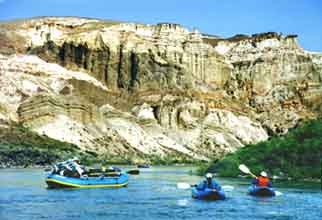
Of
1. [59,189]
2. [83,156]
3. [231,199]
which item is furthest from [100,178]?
[83,156]

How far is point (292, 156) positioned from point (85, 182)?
2560 cm

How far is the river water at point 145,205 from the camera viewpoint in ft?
201

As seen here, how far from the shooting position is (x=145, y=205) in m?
68.8

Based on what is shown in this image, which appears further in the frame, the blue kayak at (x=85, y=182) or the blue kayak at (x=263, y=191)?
the blue kayak at (x=85, y=182)

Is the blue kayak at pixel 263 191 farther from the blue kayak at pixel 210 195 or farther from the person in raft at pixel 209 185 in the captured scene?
the person in raft at pixel 209 185

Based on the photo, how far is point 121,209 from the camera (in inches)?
2591

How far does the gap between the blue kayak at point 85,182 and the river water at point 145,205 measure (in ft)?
4.51

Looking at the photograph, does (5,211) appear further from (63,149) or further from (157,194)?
(63,149)

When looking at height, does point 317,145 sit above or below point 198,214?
above

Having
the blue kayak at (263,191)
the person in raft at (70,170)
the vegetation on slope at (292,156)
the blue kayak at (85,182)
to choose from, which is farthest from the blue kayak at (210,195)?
the vegetation on slope at (292,156)

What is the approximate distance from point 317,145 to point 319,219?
3661 cm

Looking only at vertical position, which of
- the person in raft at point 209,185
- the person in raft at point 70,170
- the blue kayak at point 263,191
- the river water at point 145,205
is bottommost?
the river water at point 145,205

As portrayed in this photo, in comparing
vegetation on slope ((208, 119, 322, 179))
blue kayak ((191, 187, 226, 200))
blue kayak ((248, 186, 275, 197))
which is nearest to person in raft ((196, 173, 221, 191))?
blue kayak ((191, 187, 226, 200))

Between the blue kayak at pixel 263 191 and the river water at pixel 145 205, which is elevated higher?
the blue kayak at pixel 263 191
